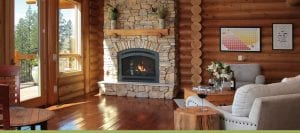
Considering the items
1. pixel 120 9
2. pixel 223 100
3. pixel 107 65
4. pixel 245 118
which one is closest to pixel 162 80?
pixel 107 65

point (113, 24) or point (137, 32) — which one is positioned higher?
point (113, 24)

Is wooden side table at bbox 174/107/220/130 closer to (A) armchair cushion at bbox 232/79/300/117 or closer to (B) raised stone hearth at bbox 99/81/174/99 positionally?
(A) armchair cushion at bbox 232/79/300/117

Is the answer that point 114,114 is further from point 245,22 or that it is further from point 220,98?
point 245,22

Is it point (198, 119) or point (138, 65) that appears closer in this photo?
point (198, 119)

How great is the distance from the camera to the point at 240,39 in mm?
7910

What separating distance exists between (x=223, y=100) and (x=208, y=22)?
3227 mm

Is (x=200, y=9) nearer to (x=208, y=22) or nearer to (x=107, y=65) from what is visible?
(x=208, y=22)

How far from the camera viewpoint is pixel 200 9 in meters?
8.00

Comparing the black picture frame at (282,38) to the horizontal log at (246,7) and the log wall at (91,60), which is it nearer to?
the horizontal log at (246,7)

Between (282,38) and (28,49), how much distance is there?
551 centimetres

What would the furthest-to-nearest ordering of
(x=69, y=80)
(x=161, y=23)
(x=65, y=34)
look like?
(x=161, y=23) < (x=69, y=80) < (x=65, y=34)

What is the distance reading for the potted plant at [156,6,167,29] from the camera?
25.3 ft

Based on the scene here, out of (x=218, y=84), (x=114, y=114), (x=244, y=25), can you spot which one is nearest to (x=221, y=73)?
(x=218, y=84)

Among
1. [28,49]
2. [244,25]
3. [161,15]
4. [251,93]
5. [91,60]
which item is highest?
[161,15]
